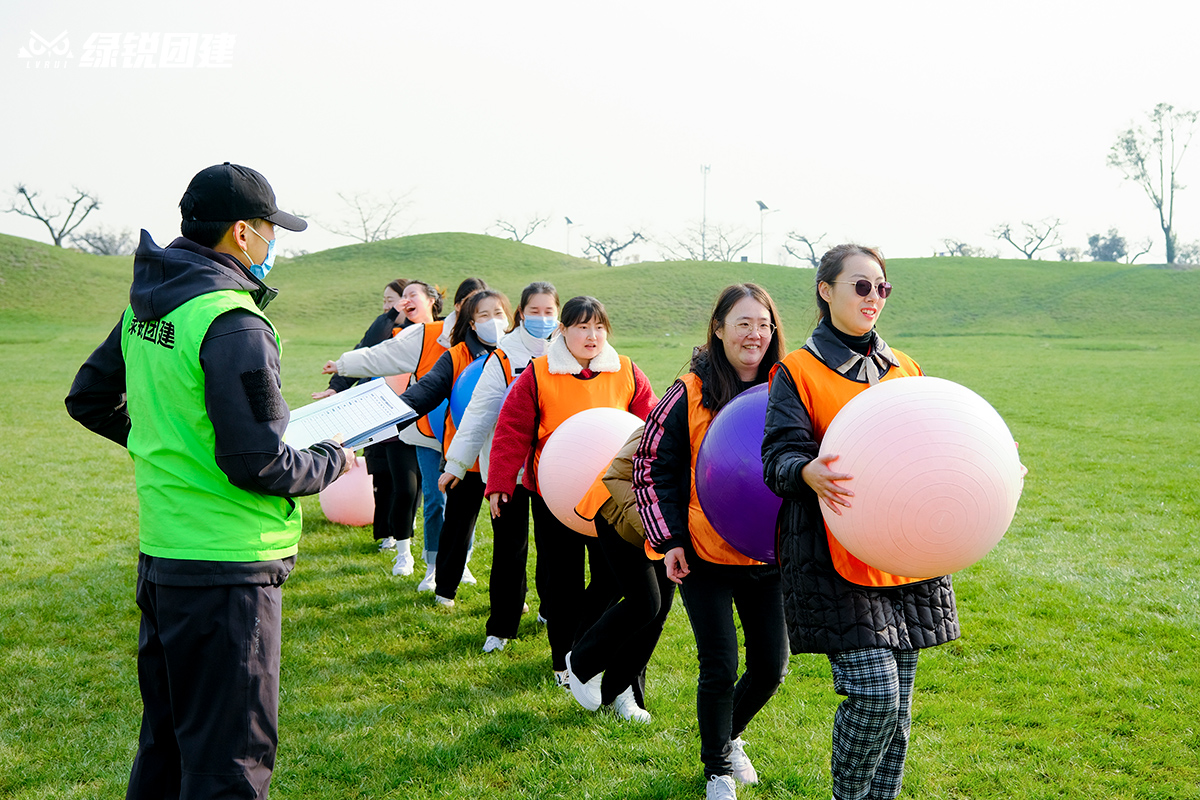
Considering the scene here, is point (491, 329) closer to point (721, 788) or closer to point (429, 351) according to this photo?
point (429, 351)

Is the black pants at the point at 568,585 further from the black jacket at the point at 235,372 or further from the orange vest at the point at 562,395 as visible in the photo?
the black jacket at the point at 235,372

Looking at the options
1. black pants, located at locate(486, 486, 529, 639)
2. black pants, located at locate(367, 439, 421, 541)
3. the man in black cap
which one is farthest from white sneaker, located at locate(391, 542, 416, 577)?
the man in black cap

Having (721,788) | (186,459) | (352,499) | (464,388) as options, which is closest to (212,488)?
(186,459)

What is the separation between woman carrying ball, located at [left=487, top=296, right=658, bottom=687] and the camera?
494 centimetres

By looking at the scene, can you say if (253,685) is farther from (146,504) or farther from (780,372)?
(780,372)

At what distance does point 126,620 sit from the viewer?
6.46 metres

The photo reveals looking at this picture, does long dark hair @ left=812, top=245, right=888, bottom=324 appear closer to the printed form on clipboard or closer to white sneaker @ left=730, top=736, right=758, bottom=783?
the printed form on clipboard

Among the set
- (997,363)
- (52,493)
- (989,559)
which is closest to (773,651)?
(989,559)

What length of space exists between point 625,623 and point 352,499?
5174 mm

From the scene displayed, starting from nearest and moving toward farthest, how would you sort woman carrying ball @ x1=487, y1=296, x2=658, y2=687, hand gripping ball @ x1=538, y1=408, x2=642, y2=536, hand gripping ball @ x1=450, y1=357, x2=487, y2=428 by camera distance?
hand gripping ball @ x1=538, y1=408, x2=642, y2=536 → woman carrying ball @ x1=487, y1=296, x2=658, y2=687 → hand gripping ball @ x1=450, y1=357, x2=487, y2=428

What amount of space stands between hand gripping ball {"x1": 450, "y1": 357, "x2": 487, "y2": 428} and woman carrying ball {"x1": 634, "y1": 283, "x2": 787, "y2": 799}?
237 centimetres

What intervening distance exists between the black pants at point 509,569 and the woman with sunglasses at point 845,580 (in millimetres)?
2719

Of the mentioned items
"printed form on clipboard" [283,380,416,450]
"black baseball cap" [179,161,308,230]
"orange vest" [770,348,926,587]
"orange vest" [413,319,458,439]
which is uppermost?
"black baseball cap" [179,161,308,230]

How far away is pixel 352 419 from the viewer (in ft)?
11.4
